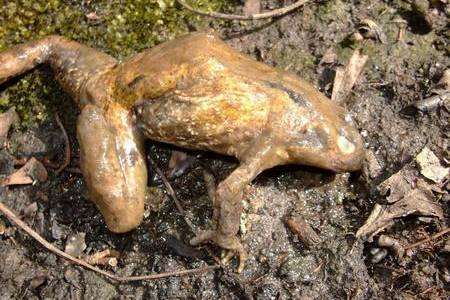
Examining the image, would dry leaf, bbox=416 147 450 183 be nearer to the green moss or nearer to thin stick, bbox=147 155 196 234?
thin stick, bbox=147 155 196 234

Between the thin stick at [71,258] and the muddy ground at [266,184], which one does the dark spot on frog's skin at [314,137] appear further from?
the thin stick at [71,258]

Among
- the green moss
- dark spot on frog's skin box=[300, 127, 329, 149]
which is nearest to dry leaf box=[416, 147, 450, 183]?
dark spot on frog's skin box=[300, 127, 329, 149]

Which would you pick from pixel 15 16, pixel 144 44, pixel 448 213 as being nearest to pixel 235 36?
pixel 144 44

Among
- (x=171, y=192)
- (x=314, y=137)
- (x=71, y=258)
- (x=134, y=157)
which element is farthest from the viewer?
(x=171, y=192)

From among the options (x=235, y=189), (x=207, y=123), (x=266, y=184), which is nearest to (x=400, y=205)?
→ (x=266, y=184)

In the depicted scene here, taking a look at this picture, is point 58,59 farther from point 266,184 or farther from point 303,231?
point 303,231

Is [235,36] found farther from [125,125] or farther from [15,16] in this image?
[15,16]
